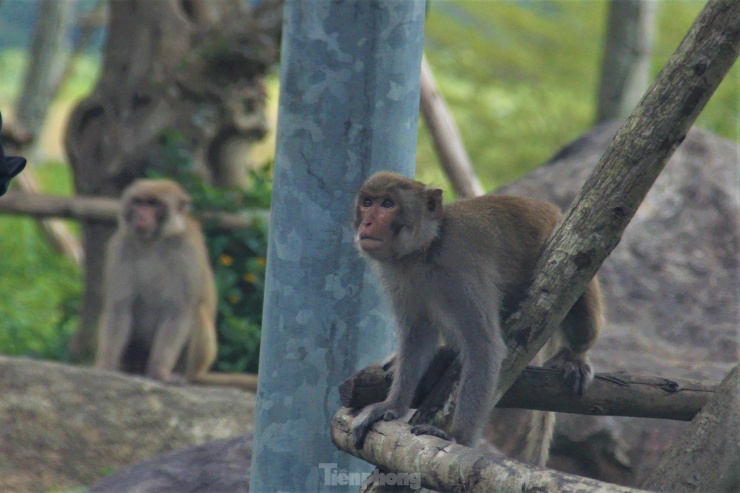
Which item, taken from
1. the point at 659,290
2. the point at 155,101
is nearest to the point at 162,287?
the point at 155,101

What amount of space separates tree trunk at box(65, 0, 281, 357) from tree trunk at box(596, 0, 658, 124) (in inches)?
148

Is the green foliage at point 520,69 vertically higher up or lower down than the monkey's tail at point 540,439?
higher up

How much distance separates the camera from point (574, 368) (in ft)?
12.7

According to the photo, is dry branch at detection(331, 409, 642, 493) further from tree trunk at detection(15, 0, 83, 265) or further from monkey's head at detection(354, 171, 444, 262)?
tree trunk at detection(15, 0, 83, 265)

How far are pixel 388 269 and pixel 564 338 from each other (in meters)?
1.02

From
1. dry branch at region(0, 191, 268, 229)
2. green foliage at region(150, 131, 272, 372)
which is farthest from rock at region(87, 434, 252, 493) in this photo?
dry branch at region(0, 191, 268, 229)

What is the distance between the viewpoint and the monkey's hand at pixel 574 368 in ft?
12.4

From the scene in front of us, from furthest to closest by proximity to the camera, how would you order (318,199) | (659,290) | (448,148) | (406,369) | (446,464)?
(448,148) < (659,290) < (406,369) < (318,199) < (446,464)

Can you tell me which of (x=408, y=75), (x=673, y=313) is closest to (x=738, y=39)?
(x=408, y=75)

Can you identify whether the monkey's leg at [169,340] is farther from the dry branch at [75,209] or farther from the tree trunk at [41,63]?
the tree trunk at [41,63]

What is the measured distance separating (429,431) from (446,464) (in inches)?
15.4

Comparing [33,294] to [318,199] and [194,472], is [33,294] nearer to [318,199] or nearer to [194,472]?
[194,472]

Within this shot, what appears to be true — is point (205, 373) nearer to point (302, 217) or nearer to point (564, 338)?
point (564, 338)

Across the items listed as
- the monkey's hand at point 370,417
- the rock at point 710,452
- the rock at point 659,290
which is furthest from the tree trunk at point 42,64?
the rock at point 710,452
